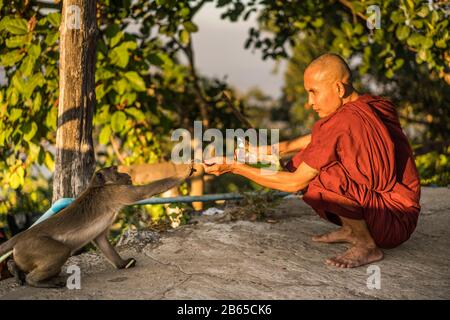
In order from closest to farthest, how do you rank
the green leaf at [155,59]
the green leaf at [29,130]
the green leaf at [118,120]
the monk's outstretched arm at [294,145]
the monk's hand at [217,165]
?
1. the monk's hand at [217,165]
2. the monk's outstretched arm at [294,145]
3. the green leaf at [29,130]
4. the green leaf at [118,120]
5. the green leaf at [155,59]

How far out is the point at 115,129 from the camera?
5055 mm

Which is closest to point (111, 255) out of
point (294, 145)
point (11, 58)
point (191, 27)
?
point (294, 145)

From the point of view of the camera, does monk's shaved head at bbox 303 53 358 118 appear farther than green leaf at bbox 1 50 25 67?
No

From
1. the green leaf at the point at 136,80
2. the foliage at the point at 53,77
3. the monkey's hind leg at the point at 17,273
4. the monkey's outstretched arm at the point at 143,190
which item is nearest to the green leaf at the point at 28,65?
the foliage at the point at 53,77

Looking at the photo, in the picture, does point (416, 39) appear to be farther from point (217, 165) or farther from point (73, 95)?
point (73, 95)

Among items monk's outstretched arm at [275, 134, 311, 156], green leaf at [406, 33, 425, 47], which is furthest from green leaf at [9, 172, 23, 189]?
green leaf at [406, 33, 425, 47]

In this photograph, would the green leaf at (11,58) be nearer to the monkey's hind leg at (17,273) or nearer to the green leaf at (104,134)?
the green leaf at (104,134)

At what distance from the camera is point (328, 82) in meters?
3.55

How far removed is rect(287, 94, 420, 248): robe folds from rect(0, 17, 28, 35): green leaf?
102 inches

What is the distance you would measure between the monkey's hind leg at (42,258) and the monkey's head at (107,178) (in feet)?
1.62

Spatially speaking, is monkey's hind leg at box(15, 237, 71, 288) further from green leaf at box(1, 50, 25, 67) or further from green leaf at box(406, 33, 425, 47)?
green leaf at box(406, 33, 425, 47)

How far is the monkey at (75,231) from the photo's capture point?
3021 millimetres

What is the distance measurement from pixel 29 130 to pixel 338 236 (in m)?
2.80

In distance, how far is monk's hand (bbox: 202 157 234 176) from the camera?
3646 mm
